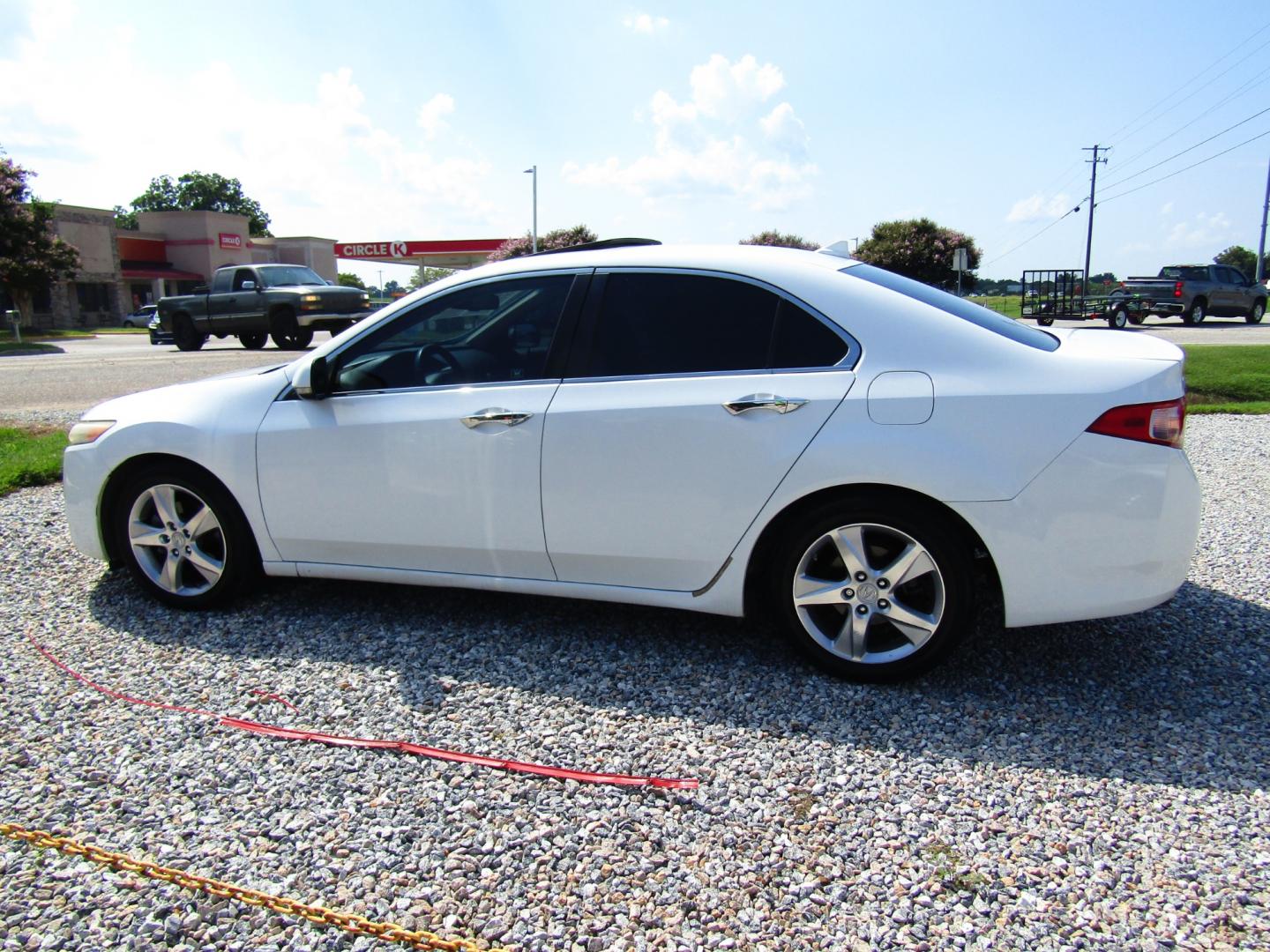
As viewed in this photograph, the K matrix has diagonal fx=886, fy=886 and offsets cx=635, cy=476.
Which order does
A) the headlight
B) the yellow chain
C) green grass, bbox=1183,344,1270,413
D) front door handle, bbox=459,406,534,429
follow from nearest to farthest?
1. the yellow chain
2. front door handle, bbox=459,406,534,429
3. the headlight
4. green grass, bbox=1183,344,1270,413

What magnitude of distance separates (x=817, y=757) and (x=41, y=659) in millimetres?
3205

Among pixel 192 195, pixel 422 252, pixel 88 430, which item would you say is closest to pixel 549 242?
pixel 422 252

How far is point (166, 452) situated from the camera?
4.05 meters

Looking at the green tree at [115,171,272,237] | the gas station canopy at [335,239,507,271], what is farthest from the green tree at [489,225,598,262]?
the green tree at [115,171,272,237]

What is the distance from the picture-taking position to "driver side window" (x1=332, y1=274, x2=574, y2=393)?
3.71 meters

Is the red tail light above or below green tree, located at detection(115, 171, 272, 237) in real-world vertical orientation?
below

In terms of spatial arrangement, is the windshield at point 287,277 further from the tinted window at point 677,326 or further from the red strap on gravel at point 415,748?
the red strap on gravel at point 415,748

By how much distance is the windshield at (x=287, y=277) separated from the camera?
19.2 m

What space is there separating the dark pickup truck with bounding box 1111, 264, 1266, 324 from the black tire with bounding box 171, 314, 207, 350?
86.6 ft

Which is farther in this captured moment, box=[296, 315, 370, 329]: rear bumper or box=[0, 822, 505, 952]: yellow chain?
box=[296, 315, 370, 329]: rear bumper

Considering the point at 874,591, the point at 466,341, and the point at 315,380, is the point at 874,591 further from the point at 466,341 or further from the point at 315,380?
the point at 315,380

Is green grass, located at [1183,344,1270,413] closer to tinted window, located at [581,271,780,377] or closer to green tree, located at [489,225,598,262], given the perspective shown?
tinted window, located at [581,271,780,377]

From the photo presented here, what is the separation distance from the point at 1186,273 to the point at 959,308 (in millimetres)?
29290

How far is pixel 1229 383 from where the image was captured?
11164 mm
